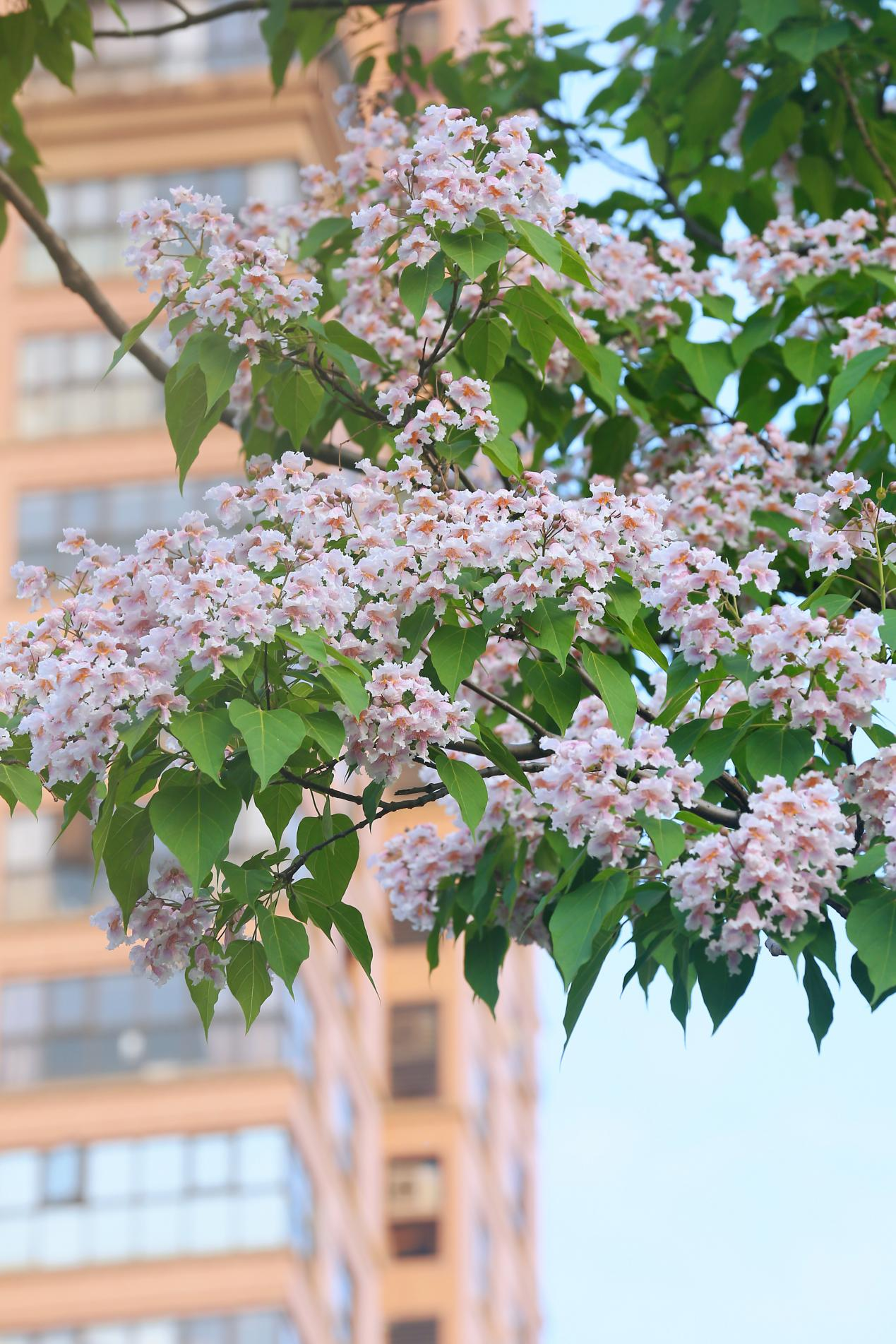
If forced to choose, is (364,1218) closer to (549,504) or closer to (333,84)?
(333,84)

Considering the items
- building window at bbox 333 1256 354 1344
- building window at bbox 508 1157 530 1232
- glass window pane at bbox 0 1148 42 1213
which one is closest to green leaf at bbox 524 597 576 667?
glass window pane at bbox 0 1148 42 1213

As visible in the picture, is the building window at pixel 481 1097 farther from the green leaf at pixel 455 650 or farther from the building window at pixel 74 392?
the green leaf at pixel 455 650

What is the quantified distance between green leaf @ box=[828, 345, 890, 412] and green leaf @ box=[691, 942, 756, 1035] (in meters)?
2.33

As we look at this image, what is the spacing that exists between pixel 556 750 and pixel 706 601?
22.4 inches

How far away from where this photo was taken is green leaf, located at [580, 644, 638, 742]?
6164 millimetres

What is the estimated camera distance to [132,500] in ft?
176

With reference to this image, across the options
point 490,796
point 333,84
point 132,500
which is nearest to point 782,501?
point 490,796

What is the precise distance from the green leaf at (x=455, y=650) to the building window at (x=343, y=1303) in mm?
44896

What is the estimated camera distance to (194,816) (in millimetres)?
5734

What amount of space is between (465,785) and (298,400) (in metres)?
1.66

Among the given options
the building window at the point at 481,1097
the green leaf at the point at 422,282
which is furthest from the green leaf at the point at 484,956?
the building window at the point at 481,1097

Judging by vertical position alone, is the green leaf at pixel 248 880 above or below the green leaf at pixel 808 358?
below

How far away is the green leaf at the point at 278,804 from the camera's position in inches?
247

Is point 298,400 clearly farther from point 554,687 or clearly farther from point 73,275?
point 73,275
